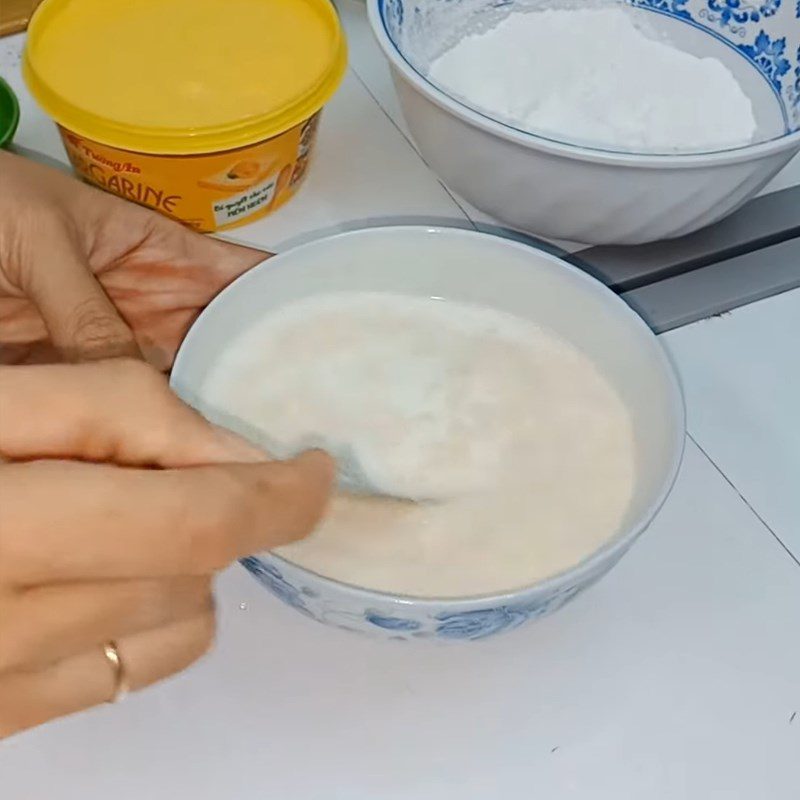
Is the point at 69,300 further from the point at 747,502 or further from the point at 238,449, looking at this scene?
the point at 747,502

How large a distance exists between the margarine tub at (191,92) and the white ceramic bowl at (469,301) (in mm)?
118

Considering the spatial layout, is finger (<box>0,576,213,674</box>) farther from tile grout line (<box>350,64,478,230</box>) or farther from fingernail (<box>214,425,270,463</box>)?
tile grout line (<box>350,64,478,230</box>)

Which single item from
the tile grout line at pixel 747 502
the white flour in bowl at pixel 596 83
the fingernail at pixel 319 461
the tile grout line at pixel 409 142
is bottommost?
the tile grout line at pixel 409 142

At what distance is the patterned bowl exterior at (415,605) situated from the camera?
0.40 metres

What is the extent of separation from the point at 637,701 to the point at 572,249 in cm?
31

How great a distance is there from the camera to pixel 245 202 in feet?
2.18

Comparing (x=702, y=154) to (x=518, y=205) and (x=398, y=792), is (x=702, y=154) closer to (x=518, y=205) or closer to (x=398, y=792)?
(x=518, y=205)

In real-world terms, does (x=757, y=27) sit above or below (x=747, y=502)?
above

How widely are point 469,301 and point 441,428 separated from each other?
3.7 inches

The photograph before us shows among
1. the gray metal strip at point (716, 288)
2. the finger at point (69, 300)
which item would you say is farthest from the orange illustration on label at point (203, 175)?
the gray metal strip at point (716, 288)

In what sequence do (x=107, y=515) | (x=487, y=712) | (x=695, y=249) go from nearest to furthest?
(x=107, y=515) → (x=487, y=712) → (x=695, y=249)

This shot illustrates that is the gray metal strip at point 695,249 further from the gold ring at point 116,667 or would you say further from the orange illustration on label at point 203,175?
the gold ring at point 116,667

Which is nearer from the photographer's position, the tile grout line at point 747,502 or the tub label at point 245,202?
the tile grout line at point 747,502

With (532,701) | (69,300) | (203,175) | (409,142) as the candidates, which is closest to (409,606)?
(532,701)
